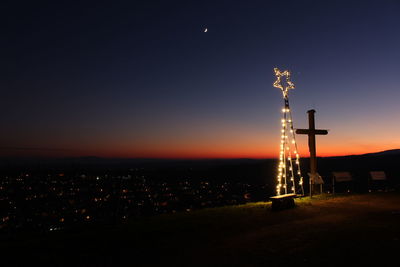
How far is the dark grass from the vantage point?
517 centimetres

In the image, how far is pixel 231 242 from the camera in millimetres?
6277

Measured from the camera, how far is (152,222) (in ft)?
28.6

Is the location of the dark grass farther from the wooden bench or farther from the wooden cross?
the wooden cross

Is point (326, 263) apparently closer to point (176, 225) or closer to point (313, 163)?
point (176, 225)

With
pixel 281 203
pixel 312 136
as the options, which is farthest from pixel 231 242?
pixel 312 136

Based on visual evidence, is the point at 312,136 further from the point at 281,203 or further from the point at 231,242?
the point at 231,242

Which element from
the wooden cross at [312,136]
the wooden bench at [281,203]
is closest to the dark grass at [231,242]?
the wooden bench at [281,203]

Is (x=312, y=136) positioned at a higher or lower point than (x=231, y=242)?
higher

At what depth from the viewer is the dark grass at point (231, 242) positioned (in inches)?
204

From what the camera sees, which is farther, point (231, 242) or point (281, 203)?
point (281, 203)

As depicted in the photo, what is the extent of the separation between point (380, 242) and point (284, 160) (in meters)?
7.14

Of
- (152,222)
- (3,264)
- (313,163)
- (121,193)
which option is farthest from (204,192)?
(3,264)

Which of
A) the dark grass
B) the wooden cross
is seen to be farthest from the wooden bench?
the wooden cross

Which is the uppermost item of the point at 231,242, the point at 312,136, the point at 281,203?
the point at 312,136
